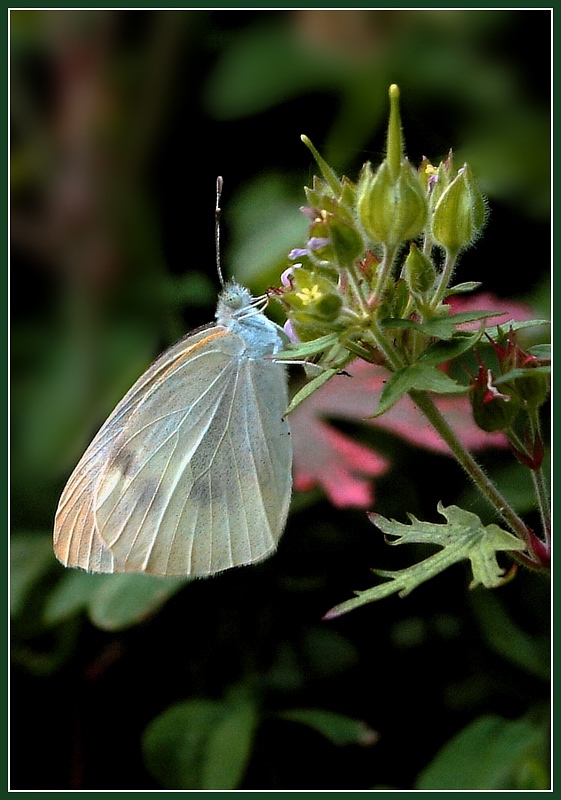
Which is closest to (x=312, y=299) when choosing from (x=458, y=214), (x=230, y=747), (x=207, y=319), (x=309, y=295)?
(x=309, y=295)

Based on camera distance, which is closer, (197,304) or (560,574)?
(560,574)

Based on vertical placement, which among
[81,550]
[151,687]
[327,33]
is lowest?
[151,687]

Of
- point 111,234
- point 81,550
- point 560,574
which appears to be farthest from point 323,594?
point 111,234

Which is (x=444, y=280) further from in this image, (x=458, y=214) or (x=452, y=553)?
(x=452, y=553)

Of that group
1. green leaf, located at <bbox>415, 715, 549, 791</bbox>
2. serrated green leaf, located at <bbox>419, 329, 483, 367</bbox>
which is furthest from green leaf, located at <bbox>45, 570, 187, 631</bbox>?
serrated green leaf, located at <bbox>419, 329, 483, 367</bbox>

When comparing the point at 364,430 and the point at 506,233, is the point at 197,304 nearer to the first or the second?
the point at 364,430
